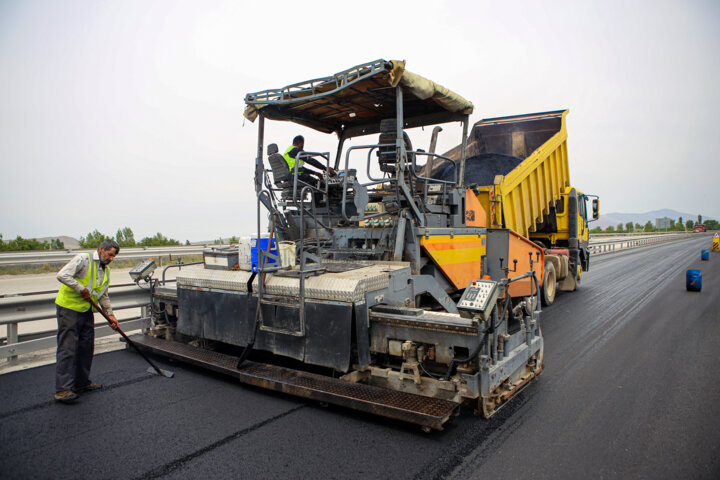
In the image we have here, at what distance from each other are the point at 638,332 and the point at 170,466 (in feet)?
20.4

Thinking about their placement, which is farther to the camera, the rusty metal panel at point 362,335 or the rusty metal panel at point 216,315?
the rusty metal panel at point 216,315

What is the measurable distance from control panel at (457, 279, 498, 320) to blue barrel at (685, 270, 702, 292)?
30.1 feet

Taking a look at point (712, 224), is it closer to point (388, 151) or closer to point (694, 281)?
point (694, 281)

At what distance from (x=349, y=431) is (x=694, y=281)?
10099 mm

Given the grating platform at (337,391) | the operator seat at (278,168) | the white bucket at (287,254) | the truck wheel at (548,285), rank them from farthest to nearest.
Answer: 1. the truck wheel at (548,285)
2. the operator seat at (278,168)
3. the white bucket at (287,254)
4. the grating platform at (337,391)

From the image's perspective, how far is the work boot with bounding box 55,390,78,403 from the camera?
12.1ft

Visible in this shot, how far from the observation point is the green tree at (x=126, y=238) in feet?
64.2

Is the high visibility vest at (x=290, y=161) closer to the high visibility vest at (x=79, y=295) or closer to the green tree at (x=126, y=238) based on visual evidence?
the high visibility vest at (x=79, y=295)

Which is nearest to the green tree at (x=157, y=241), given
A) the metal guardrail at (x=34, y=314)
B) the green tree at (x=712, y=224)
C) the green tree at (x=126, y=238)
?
the green tree at (x=126, y=238)

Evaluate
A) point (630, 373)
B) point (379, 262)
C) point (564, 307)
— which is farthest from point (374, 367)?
point (564, 307)

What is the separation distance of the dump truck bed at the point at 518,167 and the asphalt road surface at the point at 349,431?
10.5ft

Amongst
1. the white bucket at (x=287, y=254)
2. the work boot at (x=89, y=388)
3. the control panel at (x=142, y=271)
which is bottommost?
the work boot at (x=89, y=388)

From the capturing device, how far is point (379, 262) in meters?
4.64

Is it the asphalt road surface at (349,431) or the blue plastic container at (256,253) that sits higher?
the blue plastic container at (256,253)
